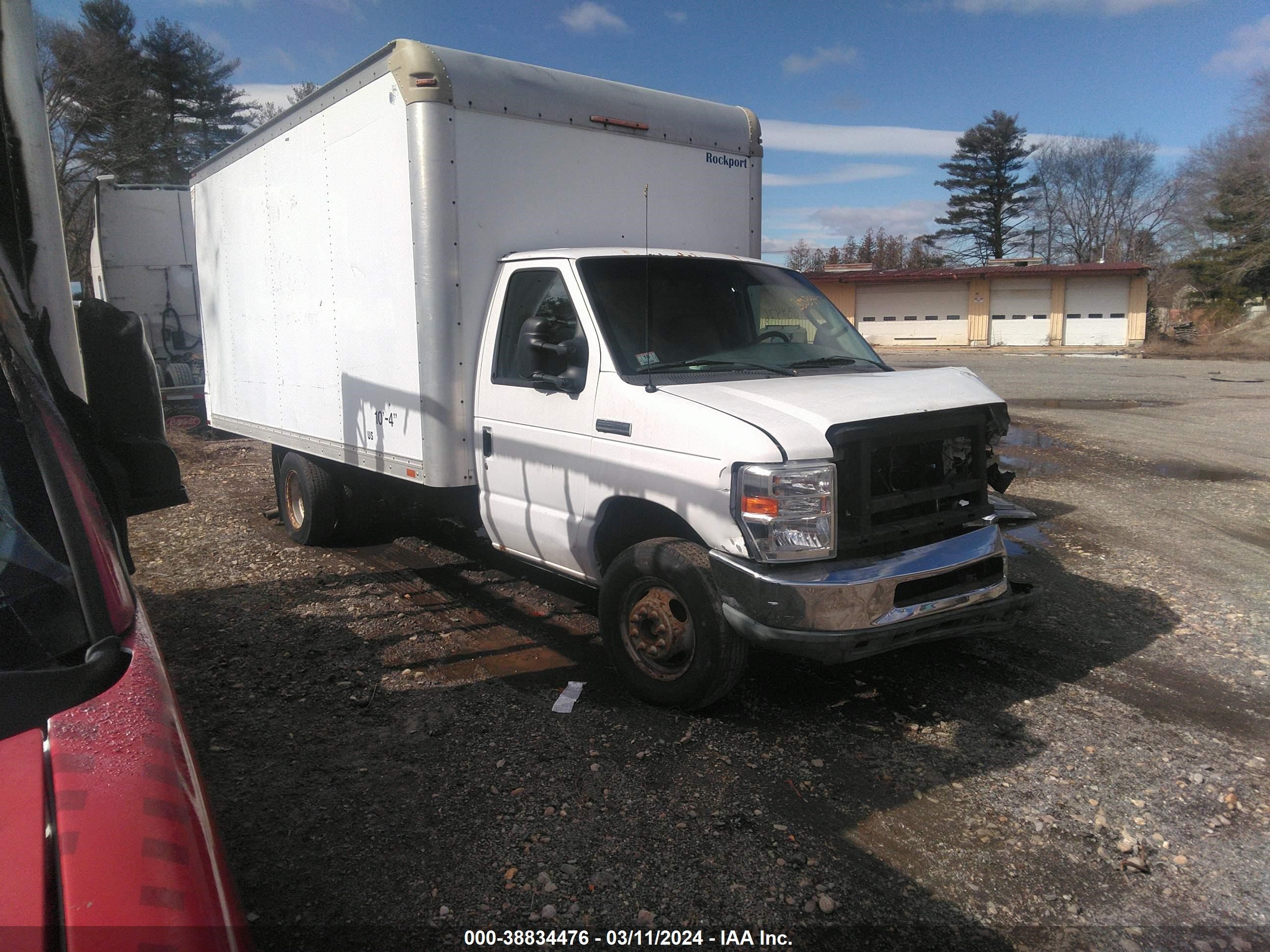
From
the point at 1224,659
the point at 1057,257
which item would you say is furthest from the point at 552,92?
the point at 1057,257

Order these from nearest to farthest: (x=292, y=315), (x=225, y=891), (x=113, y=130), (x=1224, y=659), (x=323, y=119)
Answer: (x=225, y=891)
(x=1224, y=659)
(x=323, y=119)
(x=292, y=315)
(x=113, y=130)

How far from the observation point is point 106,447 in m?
2.95

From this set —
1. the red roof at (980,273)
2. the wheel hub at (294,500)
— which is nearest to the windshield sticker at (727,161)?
the wheel hub at (294,500)

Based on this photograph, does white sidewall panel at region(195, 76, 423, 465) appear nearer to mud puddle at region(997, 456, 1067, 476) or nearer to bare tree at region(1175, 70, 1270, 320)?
mud puddle at region(997, 456, 1067, 476)

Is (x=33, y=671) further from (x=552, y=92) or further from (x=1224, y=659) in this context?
(x=1224, y=659)

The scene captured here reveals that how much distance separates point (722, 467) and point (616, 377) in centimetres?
90

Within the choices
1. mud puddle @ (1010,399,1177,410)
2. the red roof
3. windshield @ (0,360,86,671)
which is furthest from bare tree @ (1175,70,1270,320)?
windshield @ (0,360,86,671)

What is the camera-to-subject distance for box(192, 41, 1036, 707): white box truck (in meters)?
3.72

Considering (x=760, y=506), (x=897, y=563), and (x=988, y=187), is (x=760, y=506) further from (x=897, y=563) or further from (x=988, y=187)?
(x=988, y=187)

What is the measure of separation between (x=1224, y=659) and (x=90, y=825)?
17.9 ft

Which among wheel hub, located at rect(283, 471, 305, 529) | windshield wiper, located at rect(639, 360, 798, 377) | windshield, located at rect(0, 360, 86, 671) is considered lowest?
wheel hub, located at rect(283, 471, 305, 529)

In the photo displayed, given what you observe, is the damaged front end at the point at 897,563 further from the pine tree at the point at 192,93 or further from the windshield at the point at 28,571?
the pine tree at the point at 192,93

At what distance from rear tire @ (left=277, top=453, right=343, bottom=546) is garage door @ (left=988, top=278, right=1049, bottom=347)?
37.4m

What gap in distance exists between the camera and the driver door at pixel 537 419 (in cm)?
452
